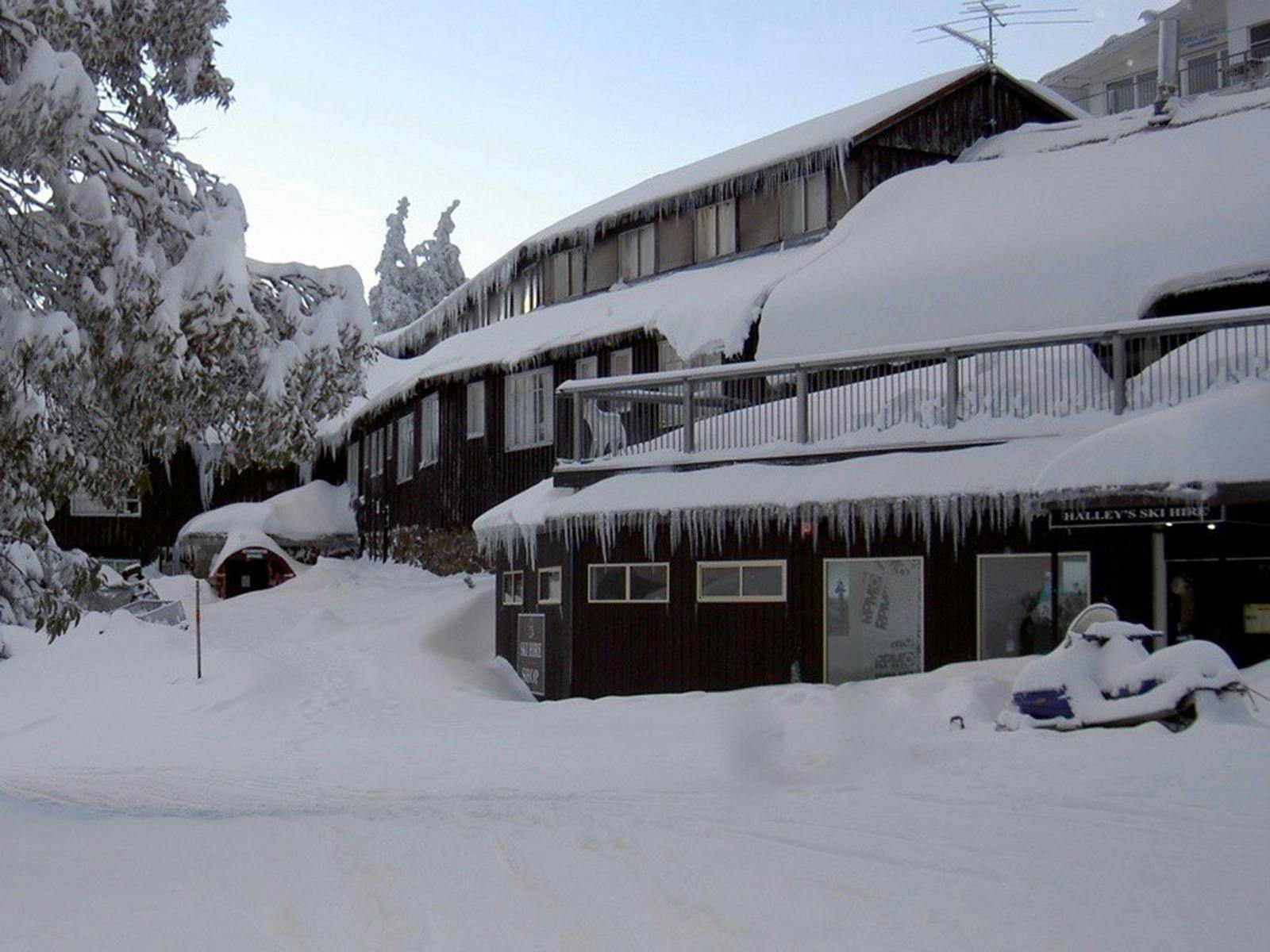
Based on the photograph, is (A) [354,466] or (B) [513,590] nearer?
(B) [513,590]

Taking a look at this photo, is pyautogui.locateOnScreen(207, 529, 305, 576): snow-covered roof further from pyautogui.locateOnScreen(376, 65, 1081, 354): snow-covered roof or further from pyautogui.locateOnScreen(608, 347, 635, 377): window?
pyautogui.locateOnScreen(608, 347, 635, 377): window

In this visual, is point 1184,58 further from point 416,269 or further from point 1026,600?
Result: point 416,269

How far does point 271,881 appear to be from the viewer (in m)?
8.09

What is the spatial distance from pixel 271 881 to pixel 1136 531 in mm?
11641

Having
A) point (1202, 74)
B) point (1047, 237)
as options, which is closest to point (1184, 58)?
point (1202, 74)

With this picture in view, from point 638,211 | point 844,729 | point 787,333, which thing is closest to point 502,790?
point 844,729

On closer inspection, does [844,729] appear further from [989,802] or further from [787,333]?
[787,333]

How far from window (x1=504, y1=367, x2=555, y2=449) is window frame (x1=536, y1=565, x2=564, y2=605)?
696 centimetres

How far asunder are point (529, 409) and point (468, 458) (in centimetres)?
254

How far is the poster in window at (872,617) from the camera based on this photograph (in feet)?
60.3

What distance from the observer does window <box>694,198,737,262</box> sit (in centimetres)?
2834

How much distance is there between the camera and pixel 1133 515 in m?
15.2

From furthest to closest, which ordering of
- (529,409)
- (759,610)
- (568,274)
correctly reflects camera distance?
(568,274) → (529,409) → (759,610)

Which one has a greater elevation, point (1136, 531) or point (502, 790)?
point (1136, 531)
